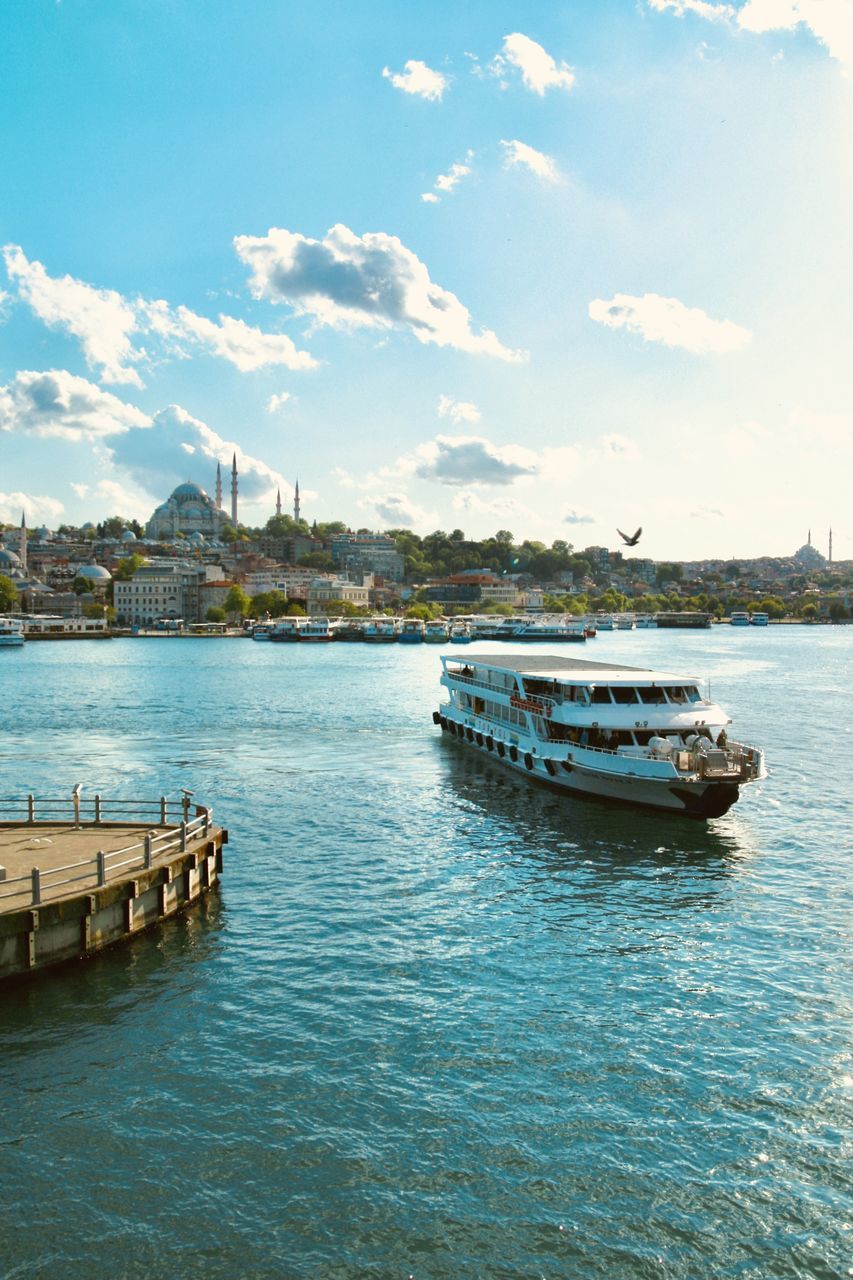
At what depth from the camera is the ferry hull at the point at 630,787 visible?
37781mm

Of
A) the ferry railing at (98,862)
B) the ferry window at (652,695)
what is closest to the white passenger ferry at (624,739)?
the ferry window at (652,695)

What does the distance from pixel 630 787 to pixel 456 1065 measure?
23.5 m

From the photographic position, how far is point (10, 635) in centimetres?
18412

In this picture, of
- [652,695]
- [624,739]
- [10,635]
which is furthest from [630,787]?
[10,635]

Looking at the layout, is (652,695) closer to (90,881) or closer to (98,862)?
(90,881)

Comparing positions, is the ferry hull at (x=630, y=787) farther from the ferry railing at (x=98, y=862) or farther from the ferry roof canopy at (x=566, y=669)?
the ferry railing at (x=98, y=862)

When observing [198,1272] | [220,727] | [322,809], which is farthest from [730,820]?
[220,727]

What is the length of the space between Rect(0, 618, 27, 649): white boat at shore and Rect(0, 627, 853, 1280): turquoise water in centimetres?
15888

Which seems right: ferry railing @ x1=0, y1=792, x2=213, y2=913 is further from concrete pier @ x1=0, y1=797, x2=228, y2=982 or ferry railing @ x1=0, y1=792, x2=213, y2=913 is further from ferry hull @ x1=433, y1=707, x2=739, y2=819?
ferry hull @ x1=433, y1=707, x2=739, y2=819

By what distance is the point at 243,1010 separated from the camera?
20.7 metres

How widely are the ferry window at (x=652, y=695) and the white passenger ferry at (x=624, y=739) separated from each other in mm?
45

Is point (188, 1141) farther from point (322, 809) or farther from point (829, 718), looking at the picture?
point (829, 718)

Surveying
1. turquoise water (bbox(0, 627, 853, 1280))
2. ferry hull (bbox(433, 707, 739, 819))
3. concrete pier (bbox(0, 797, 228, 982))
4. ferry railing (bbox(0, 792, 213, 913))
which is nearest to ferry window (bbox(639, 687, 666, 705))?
ferry hull (bbox(433, 707, 739, 819))

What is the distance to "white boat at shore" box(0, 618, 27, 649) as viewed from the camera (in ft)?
597
